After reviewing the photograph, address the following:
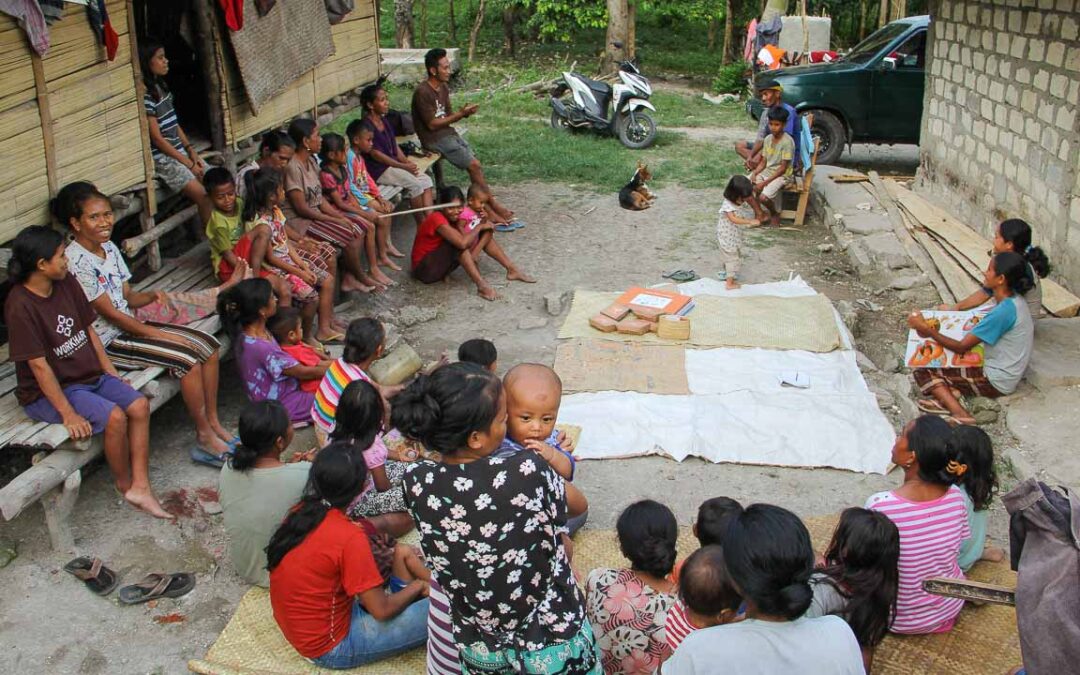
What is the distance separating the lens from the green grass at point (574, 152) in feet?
35.7

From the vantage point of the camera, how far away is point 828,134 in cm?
1164

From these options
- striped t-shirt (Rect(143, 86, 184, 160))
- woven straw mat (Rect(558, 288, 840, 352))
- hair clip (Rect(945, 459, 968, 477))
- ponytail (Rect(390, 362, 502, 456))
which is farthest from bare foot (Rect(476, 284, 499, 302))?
ponytail (Rect(390, 362, 502, 456))

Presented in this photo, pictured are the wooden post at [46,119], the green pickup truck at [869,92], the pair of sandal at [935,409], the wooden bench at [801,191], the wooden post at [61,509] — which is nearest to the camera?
the wooden post at [61,509]

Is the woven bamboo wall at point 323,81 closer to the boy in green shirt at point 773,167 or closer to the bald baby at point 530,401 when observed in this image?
the boy in green shirt at point 773,167

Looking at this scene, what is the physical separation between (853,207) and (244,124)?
5.88 m

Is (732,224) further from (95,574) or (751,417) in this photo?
(95,574)

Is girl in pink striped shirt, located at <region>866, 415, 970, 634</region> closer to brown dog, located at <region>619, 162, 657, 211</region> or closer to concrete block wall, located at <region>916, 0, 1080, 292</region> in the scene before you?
concrete block wall, located at <region>916, 0, 1080, 292</region>

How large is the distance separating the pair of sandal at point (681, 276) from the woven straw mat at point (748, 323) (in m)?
0.67

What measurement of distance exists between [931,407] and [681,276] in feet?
8.70

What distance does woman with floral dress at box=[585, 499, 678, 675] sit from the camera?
3.19 m

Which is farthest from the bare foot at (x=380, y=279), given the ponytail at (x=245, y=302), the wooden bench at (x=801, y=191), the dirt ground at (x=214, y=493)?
the wooden bench at (x=801, y=191)

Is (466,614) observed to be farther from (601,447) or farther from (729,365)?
(729,365)

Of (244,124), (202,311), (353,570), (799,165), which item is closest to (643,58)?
(799,165)

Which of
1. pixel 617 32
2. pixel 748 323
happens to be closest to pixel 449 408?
pixel 748 323
